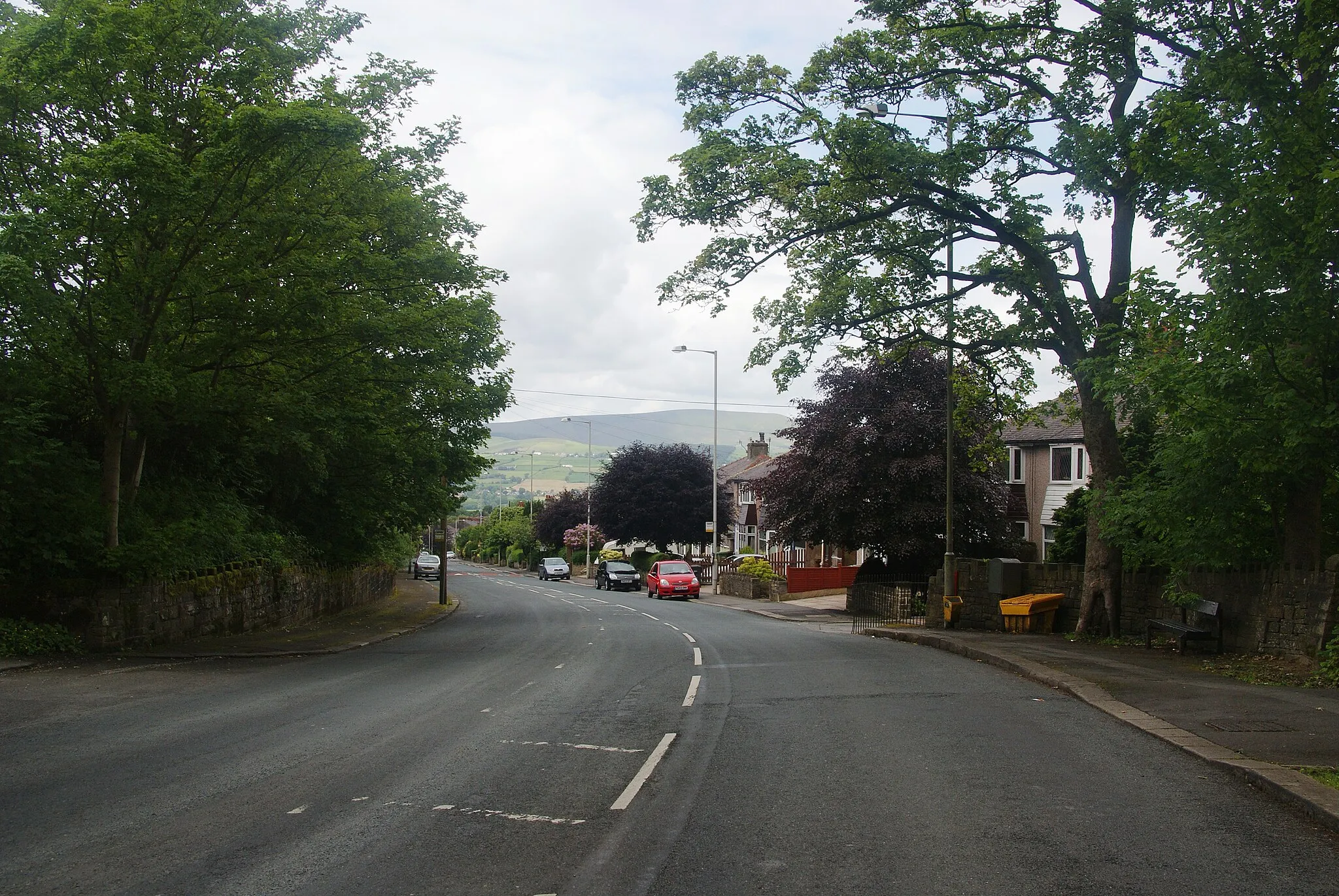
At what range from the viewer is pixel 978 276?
1962 cm

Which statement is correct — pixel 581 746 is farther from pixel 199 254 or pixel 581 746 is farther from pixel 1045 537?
pixel 1045 537

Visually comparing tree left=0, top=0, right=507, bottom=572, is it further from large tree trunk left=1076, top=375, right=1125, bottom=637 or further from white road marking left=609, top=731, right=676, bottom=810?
large tree trunk left=1076, top=375, right=1125, bottom=637

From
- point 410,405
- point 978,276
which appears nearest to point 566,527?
point 410,405

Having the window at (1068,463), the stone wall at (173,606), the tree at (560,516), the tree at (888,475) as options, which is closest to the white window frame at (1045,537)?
the window at (1068,463)

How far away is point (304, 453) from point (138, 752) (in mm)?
15196

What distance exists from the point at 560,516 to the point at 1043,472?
49.7 metres

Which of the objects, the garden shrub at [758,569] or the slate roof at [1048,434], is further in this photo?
the garden shrub at [758,569]

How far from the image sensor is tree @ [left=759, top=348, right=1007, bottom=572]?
1316 inches

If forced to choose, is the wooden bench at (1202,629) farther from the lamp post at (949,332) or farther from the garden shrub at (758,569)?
the garden shrub at (758,569)

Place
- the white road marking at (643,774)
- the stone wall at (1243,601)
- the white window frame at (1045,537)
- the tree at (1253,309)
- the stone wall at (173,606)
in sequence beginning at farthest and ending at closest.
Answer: the white window frame at (1045,537), the stone wall at (173,606), the stone wall at (1243,601), the tree at (1253,309), the white road marking at (643,774)

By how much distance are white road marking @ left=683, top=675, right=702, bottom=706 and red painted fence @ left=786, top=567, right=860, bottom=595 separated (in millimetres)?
32163

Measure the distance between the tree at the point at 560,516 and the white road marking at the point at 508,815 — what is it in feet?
257

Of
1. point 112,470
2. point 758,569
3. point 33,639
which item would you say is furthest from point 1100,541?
point 758,569

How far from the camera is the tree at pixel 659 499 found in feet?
220
